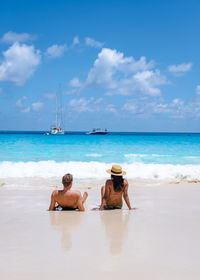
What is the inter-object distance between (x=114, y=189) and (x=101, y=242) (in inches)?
78.0

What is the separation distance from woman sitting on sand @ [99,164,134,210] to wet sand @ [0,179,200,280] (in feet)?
0.71

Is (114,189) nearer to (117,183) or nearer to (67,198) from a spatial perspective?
(117,183)

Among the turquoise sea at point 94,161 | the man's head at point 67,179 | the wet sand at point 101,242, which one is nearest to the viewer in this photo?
the wet sand at point 101,242

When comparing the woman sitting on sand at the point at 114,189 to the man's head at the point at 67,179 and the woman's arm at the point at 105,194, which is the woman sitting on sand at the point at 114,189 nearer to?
the woman's arm at the point at 105,194

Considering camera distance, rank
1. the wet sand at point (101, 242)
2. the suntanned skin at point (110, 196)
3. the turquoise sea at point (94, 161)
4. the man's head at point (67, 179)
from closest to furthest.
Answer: the wet sand at point (101, 242) → the man's head at point (67, 179) → the suntanned skin at point (110, 196) → the turquoise sea at point (94, 161)

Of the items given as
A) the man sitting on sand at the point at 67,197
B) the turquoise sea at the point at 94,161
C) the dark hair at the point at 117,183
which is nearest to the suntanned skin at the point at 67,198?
the man sitting on sand at the point at 67,197

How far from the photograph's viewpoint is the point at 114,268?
3.21m

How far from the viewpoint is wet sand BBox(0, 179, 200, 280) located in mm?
3162

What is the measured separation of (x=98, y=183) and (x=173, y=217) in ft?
16.9

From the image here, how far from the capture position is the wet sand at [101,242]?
10.4 feet

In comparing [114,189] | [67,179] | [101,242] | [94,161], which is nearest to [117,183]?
[114,189]

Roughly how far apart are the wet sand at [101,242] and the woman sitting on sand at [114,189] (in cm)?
22

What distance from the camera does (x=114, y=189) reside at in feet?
19.5

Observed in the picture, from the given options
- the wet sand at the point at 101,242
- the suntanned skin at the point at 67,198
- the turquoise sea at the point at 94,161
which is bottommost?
the turquoise sea at the point at 94,161
